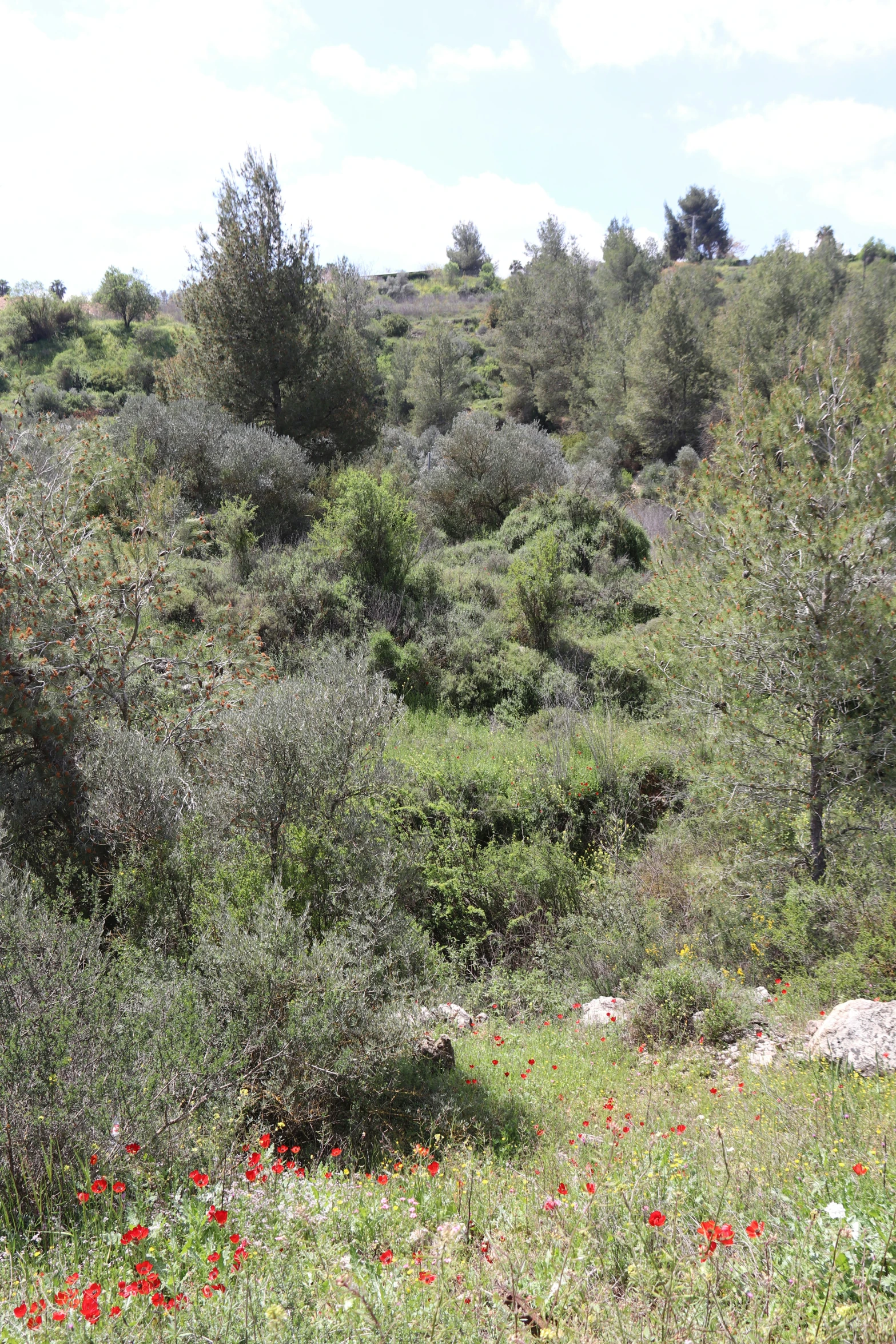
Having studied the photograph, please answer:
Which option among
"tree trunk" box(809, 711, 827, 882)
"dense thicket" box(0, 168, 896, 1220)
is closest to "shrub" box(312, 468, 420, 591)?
"dense thicket" box(0, 168, 896, 1220)

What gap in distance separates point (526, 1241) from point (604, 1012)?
358cm

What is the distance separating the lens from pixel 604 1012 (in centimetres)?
596

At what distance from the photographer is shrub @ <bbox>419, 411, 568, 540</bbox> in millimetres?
18125

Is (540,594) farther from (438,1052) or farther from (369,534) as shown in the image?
(438,1052)

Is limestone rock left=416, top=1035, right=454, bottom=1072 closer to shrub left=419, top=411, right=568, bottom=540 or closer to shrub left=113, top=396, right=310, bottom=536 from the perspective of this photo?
shrub left=113, top=396, right=310, bottom=536

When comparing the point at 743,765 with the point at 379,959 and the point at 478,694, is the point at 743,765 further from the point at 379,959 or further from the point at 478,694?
the point at 478,694

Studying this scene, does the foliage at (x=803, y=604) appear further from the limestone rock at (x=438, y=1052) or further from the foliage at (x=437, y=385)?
the foliage at (x=437, y=385)

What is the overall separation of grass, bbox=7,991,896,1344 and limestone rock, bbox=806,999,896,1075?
28cm

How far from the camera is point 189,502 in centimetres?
1441

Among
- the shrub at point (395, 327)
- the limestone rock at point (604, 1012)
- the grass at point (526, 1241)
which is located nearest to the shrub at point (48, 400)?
the shrub at point (395, 327)

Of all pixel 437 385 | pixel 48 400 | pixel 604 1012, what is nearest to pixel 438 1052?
pixel 604 1012

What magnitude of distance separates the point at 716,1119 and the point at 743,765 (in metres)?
Result: 3.99

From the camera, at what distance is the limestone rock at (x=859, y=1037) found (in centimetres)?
404

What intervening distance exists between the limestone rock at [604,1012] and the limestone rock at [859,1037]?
1.56 m
